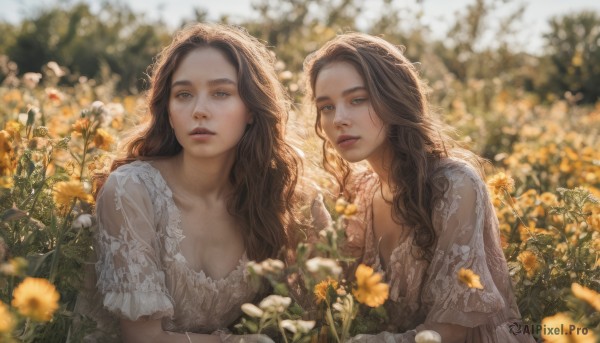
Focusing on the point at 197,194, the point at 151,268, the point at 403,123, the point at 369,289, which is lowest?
the point at 151,268

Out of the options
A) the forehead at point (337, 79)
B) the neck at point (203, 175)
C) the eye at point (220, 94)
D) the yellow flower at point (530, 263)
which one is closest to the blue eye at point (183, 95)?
the eye at point (220, 94)

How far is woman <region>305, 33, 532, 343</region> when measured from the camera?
2.33 metres

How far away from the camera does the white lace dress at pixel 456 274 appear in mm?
2289

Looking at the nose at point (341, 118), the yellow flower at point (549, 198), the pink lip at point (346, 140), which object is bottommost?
the yellow flower at point (549, 198)

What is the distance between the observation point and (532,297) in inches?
97.7

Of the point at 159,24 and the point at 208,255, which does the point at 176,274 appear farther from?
the point at 159,24

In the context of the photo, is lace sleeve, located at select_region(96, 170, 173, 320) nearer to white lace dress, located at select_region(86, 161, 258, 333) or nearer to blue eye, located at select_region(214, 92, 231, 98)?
white lace dress, located at select_region(86, 161, 258, 333)

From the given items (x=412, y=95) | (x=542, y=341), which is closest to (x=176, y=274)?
(x=412, y=95)

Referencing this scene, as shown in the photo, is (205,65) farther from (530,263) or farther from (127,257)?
(530,263)

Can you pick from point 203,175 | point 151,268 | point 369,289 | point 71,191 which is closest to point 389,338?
point 369,289

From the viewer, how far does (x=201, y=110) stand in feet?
7.96

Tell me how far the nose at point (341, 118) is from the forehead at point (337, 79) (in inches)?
3.5

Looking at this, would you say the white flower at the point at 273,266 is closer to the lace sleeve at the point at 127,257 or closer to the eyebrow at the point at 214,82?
the lace sleeve at the point at 127,257

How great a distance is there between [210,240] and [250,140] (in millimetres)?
454
